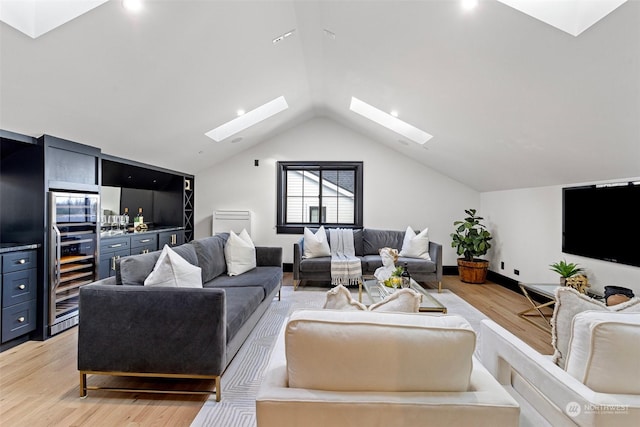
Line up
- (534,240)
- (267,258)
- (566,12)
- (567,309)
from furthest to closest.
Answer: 1. (534,240)
2. (267,258)
3. (566,12)
4. (567,309)

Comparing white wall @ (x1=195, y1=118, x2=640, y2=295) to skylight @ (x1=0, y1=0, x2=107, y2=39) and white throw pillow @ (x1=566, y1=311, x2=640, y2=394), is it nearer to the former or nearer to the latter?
skylight @ (x1=0, y1=0, x2=107, y2=39)

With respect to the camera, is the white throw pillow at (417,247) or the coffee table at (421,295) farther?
the white throw pillow at (417,247)

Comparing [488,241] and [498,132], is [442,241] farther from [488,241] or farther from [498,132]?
[498,132]

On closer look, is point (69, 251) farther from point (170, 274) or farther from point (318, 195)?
point (318, 195)

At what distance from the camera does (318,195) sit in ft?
20.4

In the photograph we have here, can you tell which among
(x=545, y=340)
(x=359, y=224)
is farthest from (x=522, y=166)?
(x=359, y=224)

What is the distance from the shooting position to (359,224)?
6082 mm

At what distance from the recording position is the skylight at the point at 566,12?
1723 mm

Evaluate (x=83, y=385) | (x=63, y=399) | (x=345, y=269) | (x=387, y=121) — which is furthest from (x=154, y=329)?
(x=387, y=121)

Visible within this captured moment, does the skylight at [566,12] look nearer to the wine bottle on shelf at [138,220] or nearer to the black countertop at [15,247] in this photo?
the black countertop at [15,247]

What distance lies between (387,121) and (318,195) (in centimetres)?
198

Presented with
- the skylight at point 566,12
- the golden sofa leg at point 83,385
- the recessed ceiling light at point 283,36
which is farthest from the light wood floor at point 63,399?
the recessed ceiling light at point 283,36

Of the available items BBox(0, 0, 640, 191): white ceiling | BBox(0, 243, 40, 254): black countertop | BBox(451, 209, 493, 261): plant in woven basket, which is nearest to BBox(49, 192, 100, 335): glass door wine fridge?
BBox(0, 243, 40, 254): black countertop

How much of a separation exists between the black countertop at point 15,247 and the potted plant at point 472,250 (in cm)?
549
